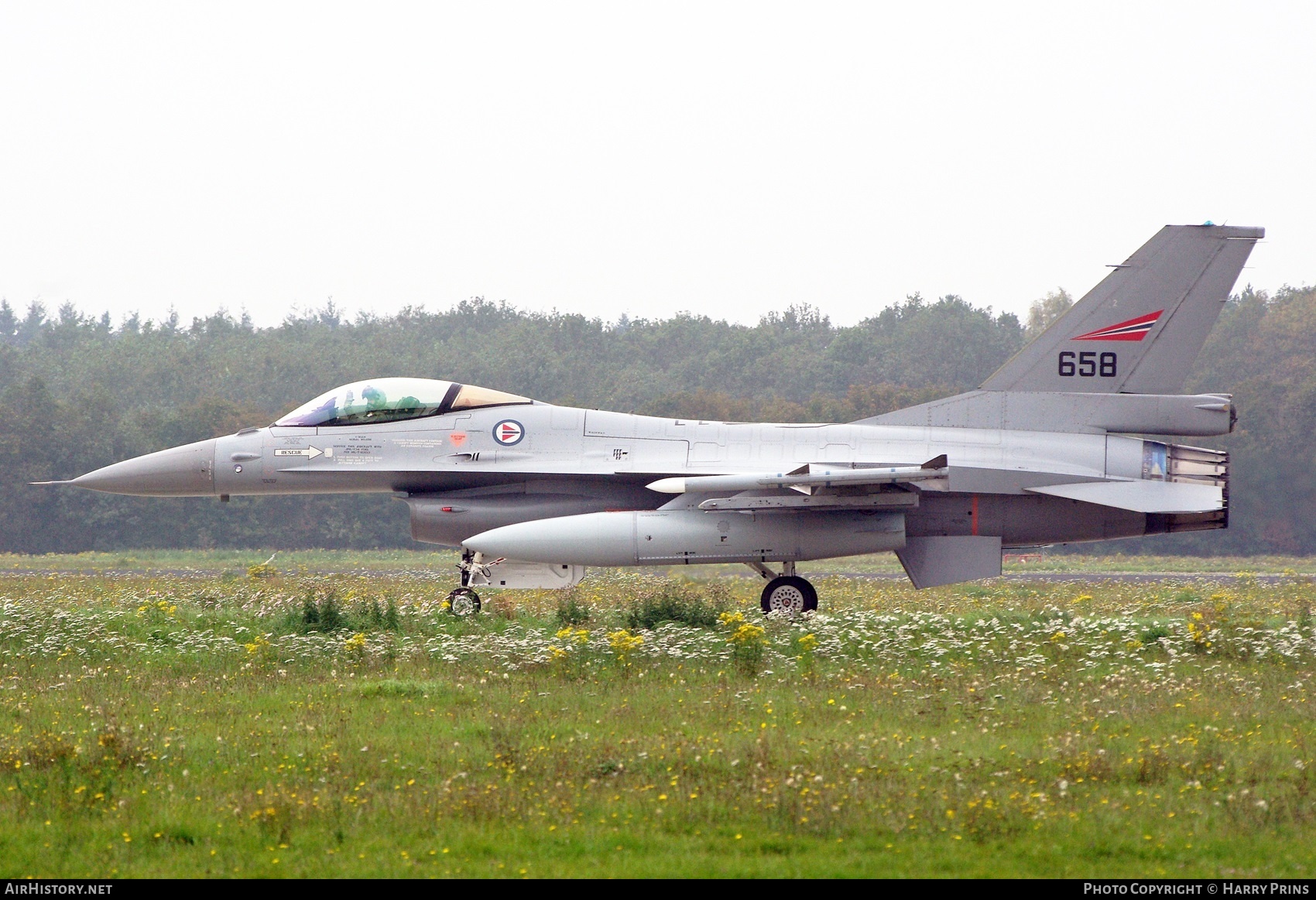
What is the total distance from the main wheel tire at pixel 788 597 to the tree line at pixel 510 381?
28.0 metres

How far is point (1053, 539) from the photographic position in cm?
1448

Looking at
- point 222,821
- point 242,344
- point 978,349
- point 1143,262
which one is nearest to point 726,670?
point 222,821

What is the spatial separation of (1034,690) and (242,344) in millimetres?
75556

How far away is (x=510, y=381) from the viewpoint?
69.0 meters

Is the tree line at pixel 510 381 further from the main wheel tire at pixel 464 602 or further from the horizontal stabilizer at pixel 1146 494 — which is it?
the main wheel tire at pixel 464 602

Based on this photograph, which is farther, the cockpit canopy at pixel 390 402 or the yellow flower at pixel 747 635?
the cockpit canopy at pixel 390 402

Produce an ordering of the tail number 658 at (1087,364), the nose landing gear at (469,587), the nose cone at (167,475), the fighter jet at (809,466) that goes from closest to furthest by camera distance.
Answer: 1. the fighter jet at (809,466)
2. the tail number 658 at (1087,364)
3. the nose landing gear at (469,587)
4. the nose cone at (167,475)

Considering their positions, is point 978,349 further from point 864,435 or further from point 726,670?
point 726,670

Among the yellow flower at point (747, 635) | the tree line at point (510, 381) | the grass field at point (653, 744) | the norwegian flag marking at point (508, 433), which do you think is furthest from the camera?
the tree line at point (510, 381)

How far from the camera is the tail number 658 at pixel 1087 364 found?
14.4 m

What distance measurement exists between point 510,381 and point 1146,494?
5709 centimetres

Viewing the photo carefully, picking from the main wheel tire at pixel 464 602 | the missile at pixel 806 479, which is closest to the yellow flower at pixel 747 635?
the missile at pixel 806 479

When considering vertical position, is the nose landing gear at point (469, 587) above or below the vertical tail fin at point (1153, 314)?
below

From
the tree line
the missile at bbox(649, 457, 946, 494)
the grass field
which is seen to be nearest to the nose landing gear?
the grass field
